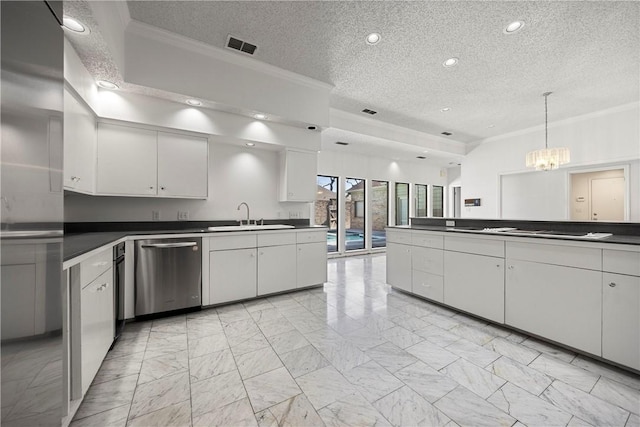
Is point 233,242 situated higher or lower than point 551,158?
lower

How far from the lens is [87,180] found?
248 centimetres

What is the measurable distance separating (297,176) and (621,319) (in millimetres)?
3660

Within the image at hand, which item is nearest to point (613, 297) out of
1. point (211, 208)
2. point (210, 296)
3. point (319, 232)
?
point (319, 232)

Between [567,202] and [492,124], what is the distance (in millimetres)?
2337

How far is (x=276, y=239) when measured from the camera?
3.53 meters

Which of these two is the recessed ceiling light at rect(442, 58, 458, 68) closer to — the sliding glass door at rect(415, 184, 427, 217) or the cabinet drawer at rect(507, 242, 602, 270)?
the cabinet drawer at rect(507, 242, 602, 270)

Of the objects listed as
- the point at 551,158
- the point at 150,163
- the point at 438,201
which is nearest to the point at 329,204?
the point at 150,163

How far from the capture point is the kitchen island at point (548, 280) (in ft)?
6.04

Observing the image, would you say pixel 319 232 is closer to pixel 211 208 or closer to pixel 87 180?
pixel 211 208

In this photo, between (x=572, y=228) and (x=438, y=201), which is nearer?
(x=572, y=228)

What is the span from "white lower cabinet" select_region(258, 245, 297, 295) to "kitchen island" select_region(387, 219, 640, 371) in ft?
5.67

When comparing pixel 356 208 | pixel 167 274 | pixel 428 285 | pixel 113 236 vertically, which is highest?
pixel 356 208

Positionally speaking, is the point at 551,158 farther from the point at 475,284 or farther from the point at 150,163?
the point at 150,163

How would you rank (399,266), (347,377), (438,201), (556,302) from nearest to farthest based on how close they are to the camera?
(347,377), (556,302), (399,266), (438,201)
